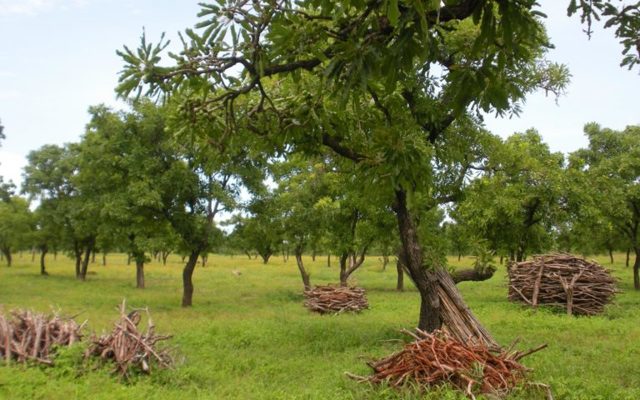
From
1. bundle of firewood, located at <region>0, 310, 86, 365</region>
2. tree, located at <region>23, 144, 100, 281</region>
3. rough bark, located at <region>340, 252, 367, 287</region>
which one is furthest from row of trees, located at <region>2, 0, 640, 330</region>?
tree, located at <region>23, 144, 100, 281</region>

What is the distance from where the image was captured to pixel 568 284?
16.3 metres

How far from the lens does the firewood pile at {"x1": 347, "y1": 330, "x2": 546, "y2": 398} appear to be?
6230 millimetres

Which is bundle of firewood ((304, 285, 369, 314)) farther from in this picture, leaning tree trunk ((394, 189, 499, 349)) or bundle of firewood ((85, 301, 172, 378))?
bundle of firewood ((85, 301, 172, 378))

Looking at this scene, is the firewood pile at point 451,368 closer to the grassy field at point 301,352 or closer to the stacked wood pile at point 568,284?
the grassy field at point 301,352

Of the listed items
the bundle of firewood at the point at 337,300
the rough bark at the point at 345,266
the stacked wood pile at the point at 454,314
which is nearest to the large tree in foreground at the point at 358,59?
the stacked wood pile at the point at 454,314

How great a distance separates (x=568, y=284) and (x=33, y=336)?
47.8ft

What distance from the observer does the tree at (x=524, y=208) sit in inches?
683

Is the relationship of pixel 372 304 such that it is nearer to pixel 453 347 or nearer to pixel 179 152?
pixel 179 152

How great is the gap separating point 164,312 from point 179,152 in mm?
5484

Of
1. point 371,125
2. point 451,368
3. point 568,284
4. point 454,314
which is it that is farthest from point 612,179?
point 451,368

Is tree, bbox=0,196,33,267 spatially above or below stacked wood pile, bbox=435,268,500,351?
above

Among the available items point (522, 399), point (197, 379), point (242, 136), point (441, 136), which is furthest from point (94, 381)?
point (441, 136)

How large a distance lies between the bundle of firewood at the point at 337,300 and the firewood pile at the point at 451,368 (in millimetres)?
11029

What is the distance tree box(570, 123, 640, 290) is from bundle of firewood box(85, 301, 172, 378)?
1523 centimetres
